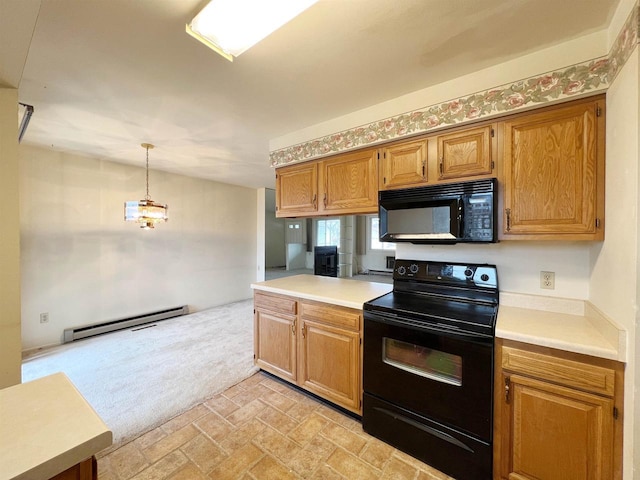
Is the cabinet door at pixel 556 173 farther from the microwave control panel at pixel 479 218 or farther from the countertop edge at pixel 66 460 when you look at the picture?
the countertop edge at pixel 66 460

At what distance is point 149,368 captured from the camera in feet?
9.04

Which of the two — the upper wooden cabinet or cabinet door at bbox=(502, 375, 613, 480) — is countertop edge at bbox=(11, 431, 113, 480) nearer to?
cabinet door at bbox=(502, 375, 613, 480)

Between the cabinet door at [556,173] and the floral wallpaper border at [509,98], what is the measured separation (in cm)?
10

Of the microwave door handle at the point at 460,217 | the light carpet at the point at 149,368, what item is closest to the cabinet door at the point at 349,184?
the microwave door handle at the point at 460,217

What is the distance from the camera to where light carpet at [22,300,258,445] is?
6.94 ft

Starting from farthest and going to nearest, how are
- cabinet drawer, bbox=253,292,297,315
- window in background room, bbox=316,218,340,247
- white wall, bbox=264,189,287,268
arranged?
white wall, bbox=264,189,287,268 → window in background room, bbox=316,218,340,247 → cabinet drawer, bbox=253,292,297,315

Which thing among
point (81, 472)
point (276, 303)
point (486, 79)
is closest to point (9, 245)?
point (81, 472)

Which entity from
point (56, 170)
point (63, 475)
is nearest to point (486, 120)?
point (63, 475)

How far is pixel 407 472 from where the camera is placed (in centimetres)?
157

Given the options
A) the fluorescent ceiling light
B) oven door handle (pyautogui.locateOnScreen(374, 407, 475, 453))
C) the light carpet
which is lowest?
the light carpet

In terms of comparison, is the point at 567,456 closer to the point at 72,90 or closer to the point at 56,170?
the point at 72,90

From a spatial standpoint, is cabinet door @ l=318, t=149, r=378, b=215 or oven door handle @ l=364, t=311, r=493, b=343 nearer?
oven door handle @ l=364, t=311, r=493, b=343

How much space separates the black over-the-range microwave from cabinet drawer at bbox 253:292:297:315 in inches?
38.4

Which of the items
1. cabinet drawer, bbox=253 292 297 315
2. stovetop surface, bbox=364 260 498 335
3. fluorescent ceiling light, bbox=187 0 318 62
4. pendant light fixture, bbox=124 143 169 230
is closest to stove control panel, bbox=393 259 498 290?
stovetop surface, bbox=364 260 498 335
